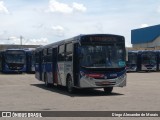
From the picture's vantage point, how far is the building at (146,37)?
343 ft

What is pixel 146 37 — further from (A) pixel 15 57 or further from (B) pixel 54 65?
(B) pixel 54 65

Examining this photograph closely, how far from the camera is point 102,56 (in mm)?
19562

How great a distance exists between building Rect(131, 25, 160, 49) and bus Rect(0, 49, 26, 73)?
189 ft

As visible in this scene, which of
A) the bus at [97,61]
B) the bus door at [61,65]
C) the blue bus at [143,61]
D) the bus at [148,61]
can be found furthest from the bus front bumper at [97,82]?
the bus at [148,61]

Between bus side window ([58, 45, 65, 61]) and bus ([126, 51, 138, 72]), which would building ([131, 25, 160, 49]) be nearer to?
bus ([126, 51, 138, 72])

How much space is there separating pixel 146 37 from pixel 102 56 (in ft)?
298

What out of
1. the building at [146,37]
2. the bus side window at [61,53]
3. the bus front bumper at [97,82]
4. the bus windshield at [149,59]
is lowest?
the bus front bumper at [97,82]

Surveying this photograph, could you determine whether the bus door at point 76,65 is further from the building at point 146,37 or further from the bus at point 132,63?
the building at point 146,37

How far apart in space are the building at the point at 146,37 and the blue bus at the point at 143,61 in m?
48.4

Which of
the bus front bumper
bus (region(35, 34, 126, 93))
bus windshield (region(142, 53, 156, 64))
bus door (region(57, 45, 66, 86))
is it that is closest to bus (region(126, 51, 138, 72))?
bus windshield (region(142, 53, 156, 64))

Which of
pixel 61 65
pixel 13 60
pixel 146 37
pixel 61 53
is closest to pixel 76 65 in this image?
pixel 61 65

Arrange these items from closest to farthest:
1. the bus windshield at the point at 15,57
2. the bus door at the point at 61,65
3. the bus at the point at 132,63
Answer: the bus door at the point at 61,65 < the bus windshield at the point at 15,57 < the bus at the point at 132,63

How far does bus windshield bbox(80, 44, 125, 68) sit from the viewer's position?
19.5m

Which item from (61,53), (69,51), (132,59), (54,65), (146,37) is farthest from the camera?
(146,37)
